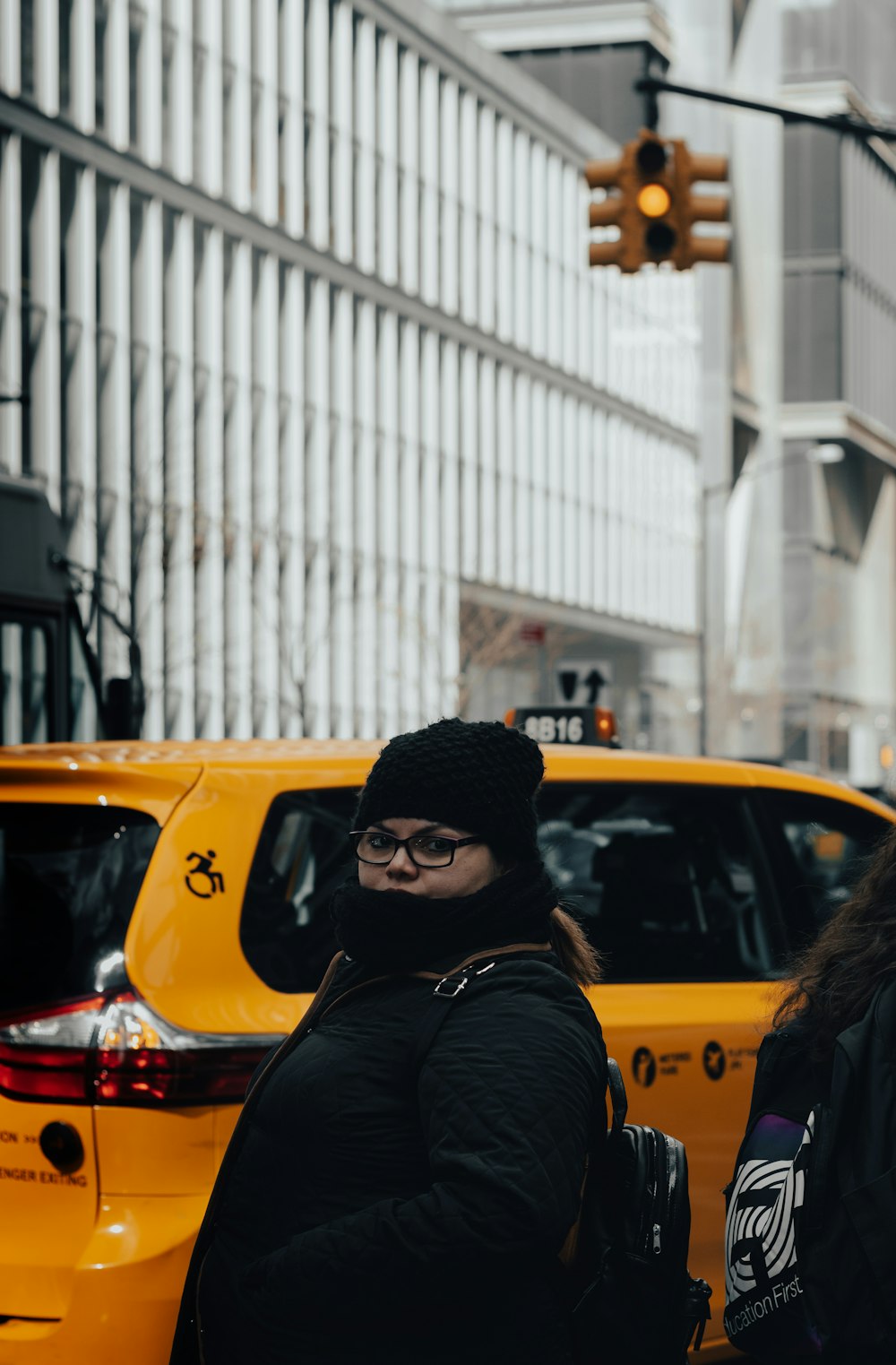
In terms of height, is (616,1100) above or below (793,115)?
below

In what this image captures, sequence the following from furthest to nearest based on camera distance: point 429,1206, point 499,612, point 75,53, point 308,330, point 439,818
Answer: point 499,612 < point 308,330 < point 75,53 < point 439,818 < point 429,1206

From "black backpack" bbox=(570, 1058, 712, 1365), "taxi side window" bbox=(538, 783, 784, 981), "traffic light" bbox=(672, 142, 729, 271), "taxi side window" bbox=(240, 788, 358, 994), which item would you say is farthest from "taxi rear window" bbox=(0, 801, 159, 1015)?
"traffic light" bbox=(672, 142, 729, 271)

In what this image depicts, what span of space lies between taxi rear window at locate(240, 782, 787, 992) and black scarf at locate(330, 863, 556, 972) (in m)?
1.87

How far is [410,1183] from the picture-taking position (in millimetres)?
2393

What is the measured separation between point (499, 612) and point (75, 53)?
2125 centimetres

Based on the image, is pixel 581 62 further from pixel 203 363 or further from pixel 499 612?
pixel 203 363

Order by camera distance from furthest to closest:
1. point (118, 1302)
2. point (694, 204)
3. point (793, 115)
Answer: point (694, 204), point (793, 115), point (118, 1302)

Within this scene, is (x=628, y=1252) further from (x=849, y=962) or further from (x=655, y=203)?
(x=655, y=203)

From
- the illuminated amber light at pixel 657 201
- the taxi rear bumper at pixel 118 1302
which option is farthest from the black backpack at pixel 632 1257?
the illuminated amber light at pixel 657 201

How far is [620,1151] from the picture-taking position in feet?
8.46

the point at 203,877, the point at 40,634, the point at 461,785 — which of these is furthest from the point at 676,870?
the point at 40,634

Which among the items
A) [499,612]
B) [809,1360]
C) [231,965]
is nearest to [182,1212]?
[231,965]

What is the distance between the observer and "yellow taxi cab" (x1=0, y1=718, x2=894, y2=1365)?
3705 mm

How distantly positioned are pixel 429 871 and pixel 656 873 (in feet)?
8.53
